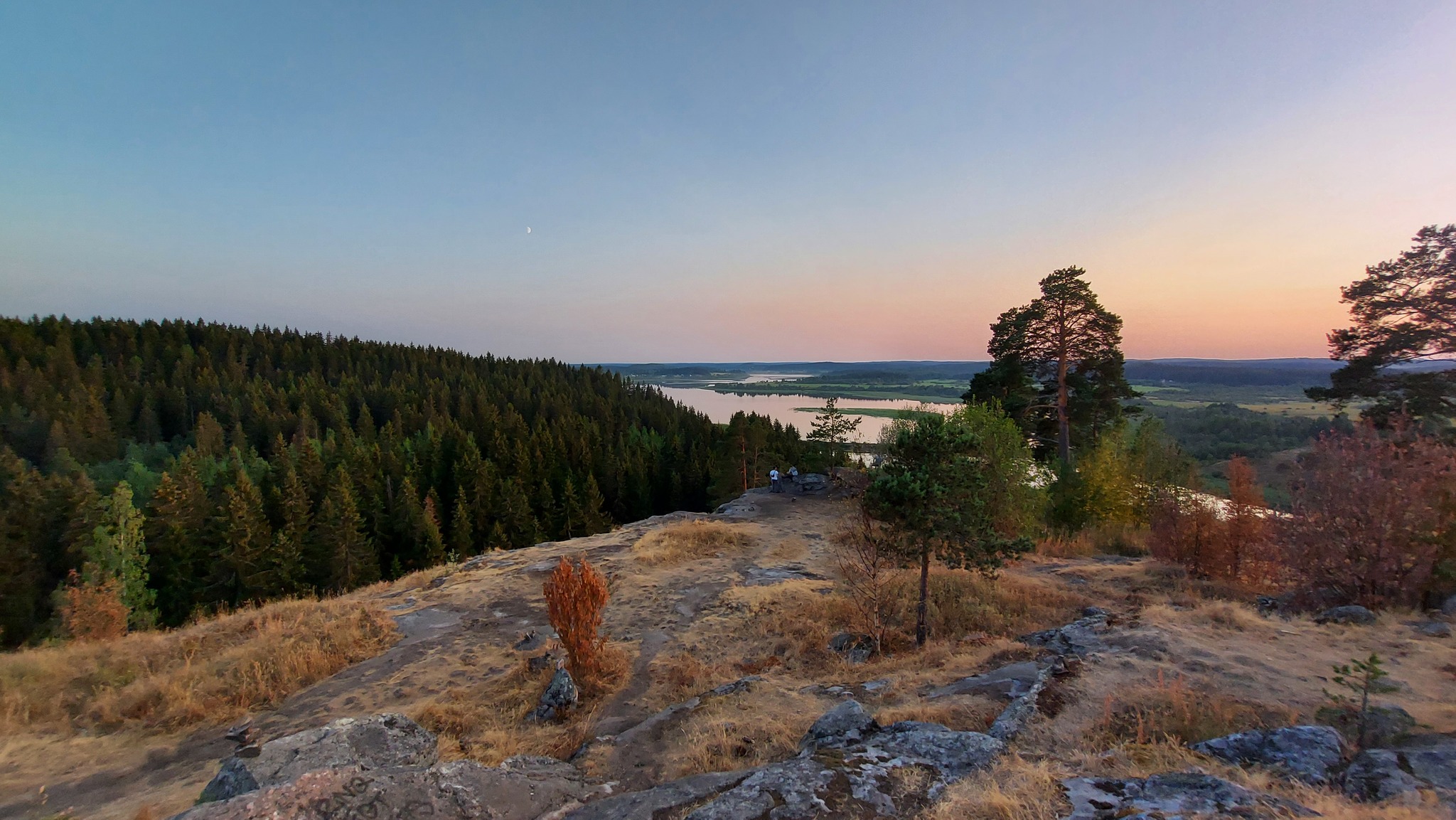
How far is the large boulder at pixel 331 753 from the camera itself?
4895 millimetres

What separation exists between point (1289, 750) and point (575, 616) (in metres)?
9.17

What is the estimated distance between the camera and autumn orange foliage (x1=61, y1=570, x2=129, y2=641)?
674 inches

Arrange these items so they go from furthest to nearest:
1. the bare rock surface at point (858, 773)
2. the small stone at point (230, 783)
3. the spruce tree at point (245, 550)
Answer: the spruce tree at point (245, 550)
the small stone at point (230, 783)
the bare rock surface at point (858, 773)

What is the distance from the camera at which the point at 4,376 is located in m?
66.8

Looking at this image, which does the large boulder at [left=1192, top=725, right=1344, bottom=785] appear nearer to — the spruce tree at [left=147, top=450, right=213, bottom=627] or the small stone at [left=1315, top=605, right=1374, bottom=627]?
the small stone at [left=1315, top=605, right=1374, bottom=627]

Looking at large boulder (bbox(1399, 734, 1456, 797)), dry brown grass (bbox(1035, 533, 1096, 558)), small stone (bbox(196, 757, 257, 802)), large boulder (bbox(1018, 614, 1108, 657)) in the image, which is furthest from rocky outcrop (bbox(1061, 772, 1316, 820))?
dry brown grass (bbox(1035, 533, 1096, 558))

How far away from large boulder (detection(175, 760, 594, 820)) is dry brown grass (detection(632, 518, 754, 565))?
A: 12297 millimetres

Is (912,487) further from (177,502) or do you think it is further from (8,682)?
(177,502)

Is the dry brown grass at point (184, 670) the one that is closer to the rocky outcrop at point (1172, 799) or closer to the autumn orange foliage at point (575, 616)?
the autumn orange foliage at point (575, 616)

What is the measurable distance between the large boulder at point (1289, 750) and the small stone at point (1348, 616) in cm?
659

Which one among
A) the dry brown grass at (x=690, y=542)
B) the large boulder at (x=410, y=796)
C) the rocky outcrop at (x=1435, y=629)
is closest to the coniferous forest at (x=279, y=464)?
the dry brown grass at (x=690, y=542)

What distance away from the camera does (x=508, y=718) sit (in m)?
8.41

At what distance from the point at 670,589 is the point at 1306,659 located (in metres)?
12.6

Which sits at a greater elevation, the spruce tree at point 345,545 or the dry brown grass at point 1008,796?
the dry brown grass at point 1008,796
